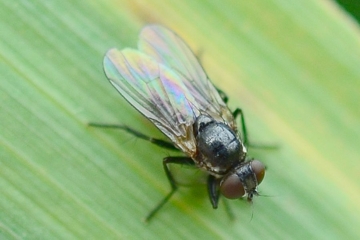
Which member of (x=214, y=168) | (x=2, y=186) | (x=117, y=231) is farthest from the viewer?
(x=214, y=168)

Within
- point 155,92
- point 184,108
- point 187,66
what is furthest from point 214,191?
point 187,66

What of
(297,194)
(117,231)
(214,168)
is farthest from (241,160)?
(117,231)

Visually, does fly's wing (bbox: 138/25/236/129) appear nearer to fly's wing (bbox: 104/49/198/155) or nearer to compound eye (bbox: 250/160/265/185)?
fly's wing (bbox: 104/49/198/155)

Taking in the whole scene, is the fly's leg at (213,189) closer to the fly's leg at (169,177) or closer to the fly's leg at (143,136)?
the fly's leg at (169,177)

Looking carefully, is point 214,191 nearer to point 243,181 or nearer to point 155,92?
point 243,181

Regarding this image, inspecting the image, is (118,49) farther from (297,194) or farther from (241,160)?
(297,194)

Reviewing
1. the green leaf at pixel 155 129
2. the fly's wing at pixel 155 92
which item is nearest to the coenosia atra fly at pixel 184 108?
the fly's wing at pixel 155 92
